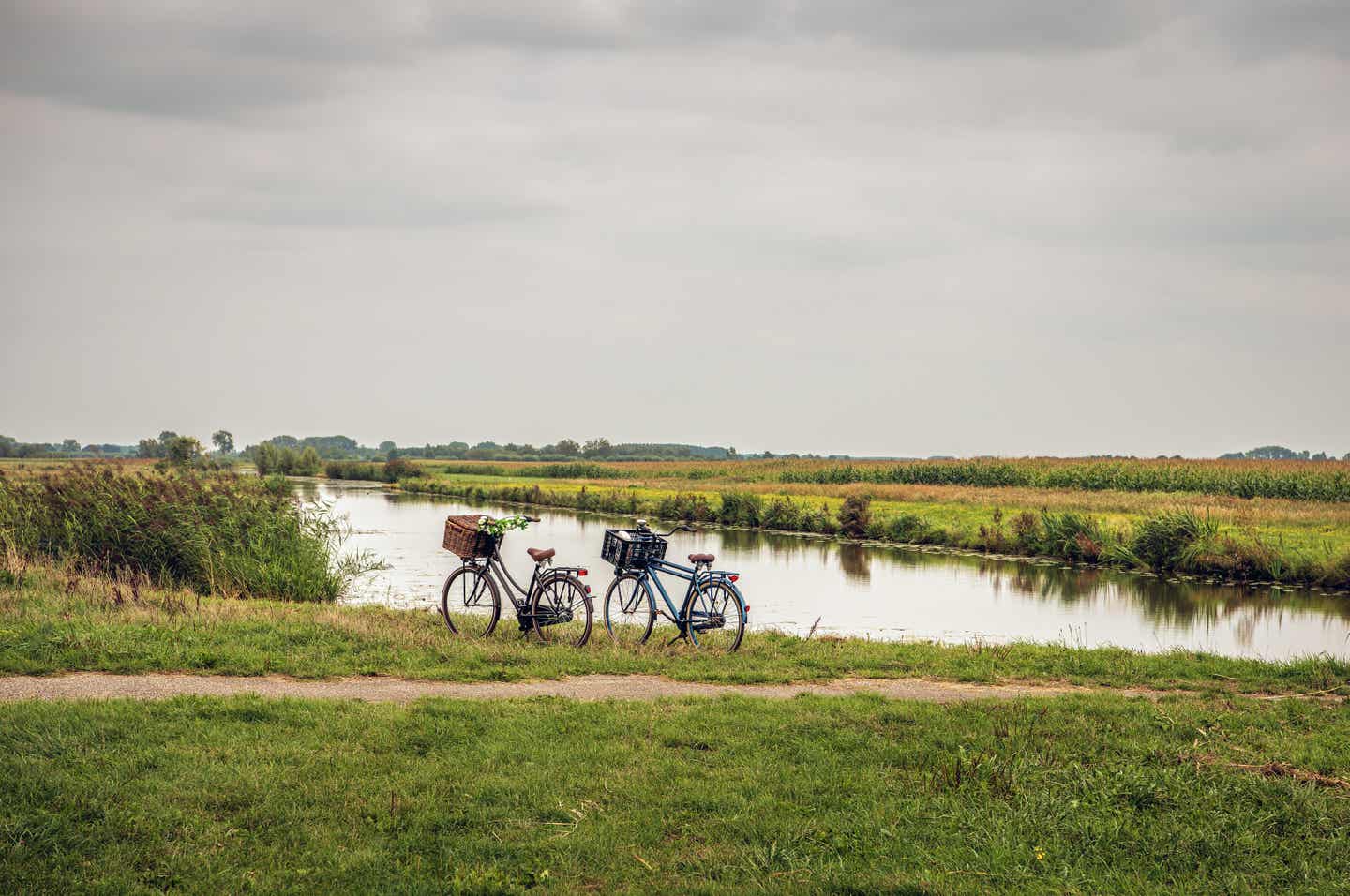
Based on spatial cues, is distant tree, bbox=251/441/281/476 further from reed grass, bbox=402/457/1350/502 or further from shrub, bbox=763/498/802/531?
shrub, bbox=763/498/802/531

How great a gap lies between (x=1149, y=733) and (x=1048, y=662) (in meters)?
3.38

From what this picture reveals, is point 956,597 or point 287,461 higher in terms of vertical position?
point 287,461

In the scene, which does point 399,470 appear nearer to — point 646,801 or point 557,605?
point 557,605

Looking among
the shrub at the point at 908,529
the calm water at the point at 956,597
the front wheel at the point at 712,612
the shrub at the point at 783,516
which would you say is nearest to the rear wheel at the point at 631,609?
the front wheel at the point at 712,612

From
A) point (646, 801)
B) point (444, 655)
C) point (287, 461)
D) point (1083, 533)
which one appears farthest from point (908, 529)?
point (287, 461)

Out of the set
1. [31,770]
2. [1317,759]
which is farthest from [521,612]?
[1317,759]

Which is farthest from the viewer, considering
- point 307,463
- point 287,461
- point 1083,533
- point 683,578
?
point 307,463

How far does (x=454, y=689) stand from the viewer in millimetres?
8711

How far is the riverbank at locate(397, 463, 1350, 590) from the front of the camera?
24.6m

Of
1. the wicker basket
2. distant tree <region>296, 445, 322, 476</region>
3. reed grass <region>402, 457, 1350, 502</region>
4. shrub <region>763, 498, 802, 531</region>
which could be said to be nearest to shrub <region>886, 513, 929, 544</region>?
shrub <region>763, 498, 802, 531</region>

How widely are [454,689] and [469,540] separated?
2903mm

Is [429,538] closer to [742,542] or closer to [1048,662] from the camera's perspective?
[742,542]

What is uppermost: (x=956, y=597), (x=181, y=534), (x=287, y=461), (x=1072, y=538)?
(x=287, y=461)

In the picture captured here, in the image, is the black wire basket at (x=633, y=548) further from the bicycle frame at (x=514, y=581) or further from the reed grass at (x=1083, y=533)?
the reed grass at (x=1083, y=533)
